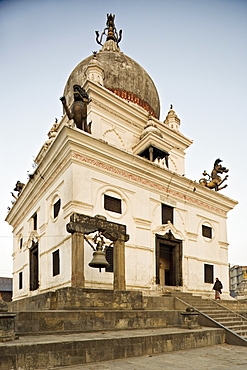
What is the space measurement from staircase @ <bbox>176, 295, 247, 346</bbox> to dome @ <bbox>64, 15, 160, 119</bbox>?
1289cm

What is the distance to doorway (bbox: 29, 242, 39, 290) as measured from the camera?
57.5 ft

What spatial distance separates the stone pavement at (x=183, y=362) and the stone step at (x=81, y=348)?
16cm

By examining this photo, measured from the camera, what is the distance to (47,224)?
1622cm

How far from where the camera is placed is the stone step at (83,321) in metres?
8.49

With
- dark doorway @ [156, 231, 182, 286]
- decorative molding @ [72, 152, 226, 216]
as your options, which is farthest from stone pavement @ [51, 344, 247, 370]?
decorative molding @ [72, 152, 226, 216]

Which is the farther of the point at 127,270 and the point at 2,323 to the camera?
the point at 127,270

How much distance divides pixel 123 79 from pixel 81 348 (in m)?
18.6

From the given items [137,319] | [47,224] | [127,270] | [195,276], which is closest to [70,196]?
[47,224]

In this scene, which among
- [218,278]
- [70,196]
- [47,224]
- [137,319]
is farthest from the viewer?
[218,278]

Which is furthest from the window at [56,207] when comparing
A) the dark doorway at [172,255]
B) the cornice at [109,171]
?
the dark doorway at [172,255]

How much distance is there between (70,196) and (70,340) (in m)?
7.55

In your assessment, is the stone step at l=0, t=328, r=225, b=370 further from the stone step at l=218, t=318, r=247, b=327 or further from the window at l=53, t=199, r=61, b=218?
the window at l=53, t=199, r=61, b=218

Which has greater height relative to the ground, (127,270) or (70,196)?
(70,196)

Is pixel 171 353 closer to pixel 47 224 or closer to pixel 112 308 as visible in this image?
pixel 112 308
